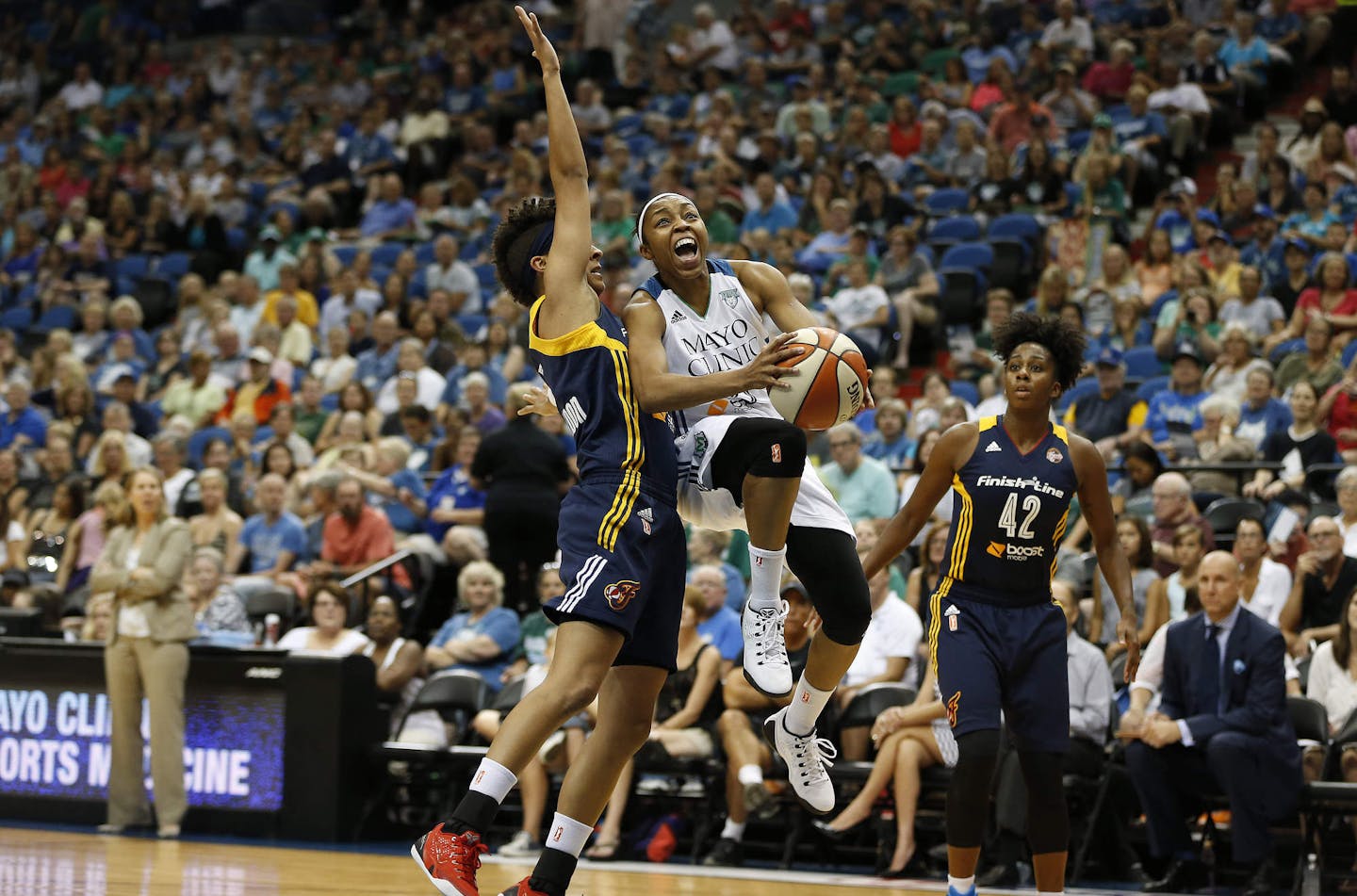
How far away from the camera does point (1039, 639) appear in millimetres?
6559

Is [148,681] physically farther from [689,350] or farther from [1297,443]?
[1297,443]

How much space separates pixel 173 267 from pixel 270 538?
7435 millimetres

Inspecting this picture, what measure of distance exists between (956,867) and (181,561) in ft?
19.3

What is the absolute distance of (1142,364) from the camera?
513 inches

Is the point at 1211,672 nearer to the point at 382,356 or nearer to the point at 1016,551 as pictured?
the point at 1016,551

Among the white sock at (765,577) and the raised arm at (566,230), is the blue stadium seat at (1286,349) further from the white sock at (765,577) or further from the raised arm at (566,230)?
the raised arm at (566,230)

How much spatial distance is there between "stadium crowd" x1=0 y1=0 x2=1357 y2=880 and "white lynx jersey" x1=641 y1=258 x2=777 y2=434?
1593mm

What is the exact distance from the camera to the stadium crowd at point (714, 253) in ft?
35.5

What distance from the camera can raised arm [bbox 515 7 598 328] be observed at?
5.53m

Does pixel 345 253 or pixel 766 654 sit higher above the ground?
pixel 345 253

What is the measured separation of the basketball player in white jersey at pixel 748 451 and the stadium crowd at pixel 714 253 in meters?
1.61

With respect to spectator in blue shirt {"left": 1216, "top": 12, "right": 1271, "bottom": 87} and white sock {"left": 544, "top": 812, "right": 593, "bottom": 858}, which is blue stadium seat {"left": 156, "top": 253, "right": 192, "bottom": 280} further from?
white sock {"left": 544, "top": 812, "right": 593, "bottom": 858}

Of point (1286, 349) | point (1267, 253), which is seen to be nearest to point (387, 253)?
point (1267, 253)

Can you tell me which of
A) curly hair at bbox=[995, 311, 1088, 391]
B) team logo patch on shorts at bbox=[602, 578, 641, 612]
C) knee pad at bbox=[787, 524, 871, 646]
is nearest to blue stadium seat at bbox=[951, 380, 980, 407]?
curly hair at bbox=[995, 311, 1088, 391]
